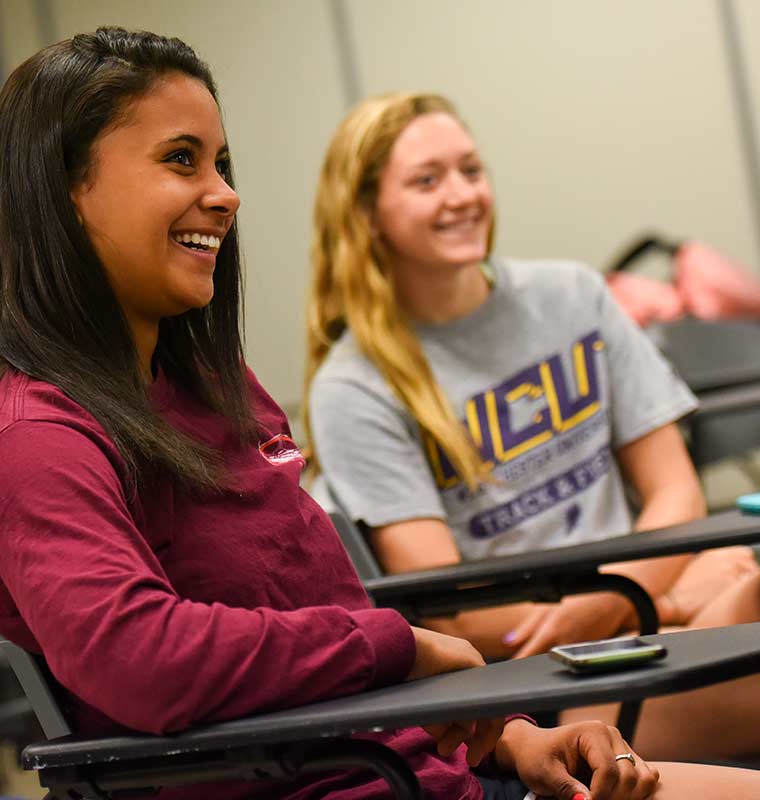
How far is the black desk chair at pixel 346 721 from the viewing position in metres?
0.88

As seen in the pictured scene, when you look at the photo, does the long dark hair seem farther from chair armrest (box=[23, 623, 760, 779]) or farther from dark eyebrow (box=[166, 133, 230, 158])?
chair armrest (box=[23, 623, 760, 779])

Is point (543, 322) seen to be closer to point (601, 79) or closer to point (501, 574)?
point (501, 574)

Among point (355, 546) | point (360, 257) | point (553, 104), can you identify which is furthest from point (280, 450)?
point (553, 104)

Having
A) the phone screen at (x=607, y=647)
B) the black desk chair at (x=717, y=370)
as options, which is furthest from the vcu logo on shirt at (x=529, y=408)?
the black desk chair at (x=717, y=370)

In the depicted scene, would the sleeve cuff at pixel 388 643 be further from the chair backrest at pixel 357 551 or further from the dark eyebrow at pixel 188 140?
the chair backrest at pixel 357 551

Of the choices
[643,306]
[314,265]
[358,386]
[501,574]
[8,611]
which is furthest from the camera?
[643,306]

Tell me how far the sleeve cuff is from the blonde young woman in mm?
833

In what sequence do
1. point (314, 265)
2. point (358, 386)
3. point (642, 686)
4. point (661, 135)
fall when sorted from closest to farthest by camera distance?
point (642, 686) → point (358, 386) → point (314, 265) → point (661, 135)

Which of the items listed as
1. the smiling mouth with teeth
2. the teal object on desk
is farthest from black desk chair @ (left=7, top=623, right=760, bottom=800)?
the teal object on desk

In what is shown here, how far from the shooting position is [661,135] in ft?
14.6

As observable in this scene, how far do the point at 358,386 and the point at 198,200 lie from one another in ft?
3.16

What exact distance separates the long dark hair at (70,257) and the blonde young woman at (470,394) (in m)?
0.91

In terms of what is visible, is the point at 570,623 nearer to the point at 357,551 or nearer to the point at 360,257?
the point at 357,551

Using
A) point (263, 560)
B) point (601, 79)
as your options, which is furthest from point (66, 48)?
point (601, 79)
